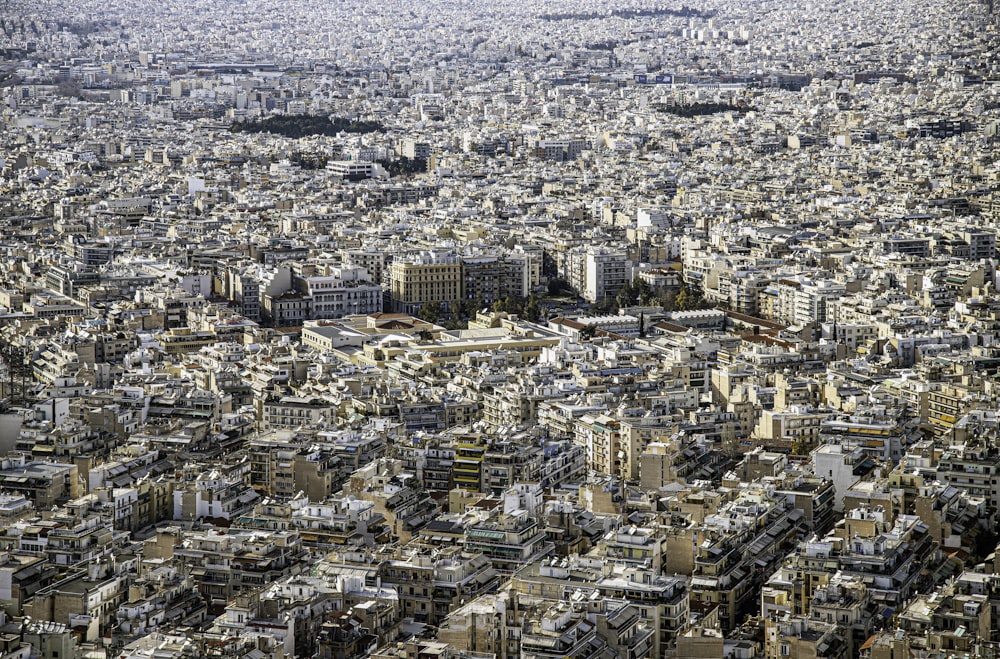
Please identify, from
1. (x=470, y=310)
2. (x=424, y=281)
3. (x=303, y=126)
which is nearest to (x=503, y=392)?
(x=470, y=310)

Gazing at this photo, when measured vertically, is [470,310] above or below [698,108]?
below

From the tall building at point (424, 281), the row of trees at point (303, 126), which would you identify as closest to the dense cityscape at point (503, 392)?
the tall building at point (424, 281)

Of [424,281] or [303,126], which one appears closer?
[424,281]

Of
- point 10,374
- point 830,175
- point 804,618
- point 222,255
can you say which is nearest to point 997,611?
point 804,618

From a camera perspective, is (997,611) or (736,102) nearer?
(997,611)

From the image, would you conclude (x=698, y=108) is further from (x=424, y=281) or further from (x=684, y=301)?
(x=684, y=301)

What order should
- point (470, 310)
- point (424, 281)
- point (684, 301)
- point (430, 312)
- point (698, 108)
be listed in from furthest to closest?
point (698, 108) → point (424, 281) → point (470, 310) → point (684, 301) → point (430, 312)

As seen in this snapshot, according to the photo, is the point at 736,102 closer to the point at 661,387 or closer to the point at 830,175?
the point at 830,175

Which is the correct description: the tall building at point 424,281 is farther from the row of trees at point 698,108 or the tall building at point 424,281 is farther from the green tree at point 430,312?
the row of trees at point 698,108

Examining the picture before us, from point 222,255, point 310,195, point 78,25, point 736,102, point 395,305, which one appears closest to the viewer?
point 395,305

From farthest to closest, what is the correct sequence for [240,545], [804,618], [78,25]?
[78,25] → [240,545] → [804,618]
